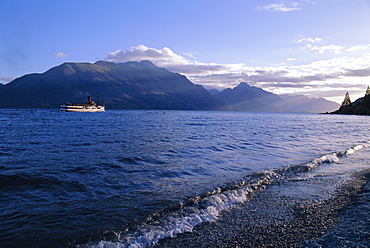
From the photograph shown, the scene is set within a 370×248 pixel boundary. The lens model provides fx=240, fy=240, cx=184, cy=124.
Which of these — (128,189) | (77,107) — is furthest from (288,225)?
(77,107)

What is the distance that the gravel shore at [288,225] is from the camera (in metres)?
6.33

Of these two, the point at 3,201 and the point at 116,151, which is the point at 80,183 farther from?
the point at 116,151

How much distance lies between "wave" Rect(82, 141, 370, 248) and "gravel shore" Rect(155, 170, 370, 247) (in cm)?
35

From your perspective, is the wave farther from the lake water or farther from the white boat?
the white boat

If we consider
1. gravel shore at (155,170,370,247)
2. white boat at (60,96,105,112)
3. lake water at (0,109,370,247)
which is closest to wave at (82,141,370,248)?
lake water at (0,109,370,247)

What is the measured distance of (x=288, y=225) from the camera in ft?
24.2

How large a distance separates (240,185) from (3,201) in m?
10.2

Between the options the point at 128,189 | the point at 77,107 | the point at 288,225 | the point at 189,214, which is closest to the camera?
the point at 288,225

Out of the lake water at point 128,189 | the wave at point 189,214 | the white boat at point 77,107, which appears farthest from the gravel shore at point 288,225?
the white boat at point 77,107

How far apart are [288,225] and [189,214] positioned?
124 inches

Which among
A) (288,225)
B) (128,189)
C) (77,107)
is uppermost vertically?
(77,107)

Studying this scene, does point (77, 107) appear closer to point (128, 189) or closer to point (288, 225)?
point (128, 189)

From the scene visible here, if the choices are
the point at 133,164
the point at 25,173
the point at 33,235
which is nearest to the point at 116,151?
the point at 133,164

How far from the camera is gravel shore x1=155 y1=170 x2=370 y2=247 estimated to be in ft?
20.8
